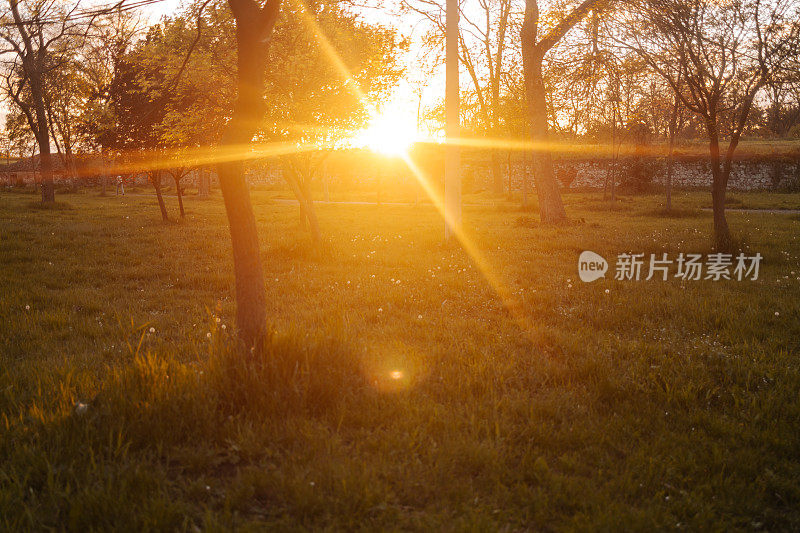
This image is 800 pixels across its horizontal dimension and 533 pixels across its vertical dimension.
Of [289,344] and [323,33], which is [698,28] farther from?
[289,344]

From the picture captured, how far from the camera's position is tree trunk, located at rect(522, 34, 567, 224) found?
17.7 meters

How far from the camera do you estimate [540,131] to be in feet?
59.4

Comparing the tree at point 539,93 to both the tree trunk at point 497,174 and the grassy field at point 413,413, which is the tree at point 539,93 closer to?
the grassy field at point 413,413

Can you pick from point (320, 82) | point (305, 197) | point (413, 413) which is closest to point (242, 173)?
point (413, 413)

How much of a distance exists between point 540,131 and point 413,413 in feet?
52.5

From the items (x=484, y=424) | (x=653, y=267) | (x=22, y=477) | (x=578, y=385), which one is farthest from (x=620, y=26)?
(x=22, y=477)

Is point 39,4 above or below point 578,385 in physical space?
above

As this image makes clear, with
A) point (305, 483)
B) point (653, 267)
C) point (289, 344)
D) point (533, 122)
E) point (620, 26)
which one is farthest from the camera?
point (533, 122)

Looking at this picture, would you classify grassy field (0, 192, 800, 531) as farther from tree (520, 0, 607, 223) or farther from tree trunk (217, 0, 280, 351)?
tree (520, 0, 607, 223)

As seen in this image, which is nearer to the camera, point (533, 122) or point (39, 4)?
point (39, 4)

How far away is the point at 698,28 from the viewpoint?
1085cm

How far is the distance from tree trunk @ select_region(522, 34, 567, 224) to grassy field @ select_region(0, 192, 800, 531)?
10567mm

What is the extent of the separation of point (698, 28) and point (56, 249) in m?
15.8

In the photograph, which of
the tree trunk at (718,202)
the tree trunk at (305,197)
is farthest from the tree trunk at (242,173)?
the tree trunk at (718,202)
